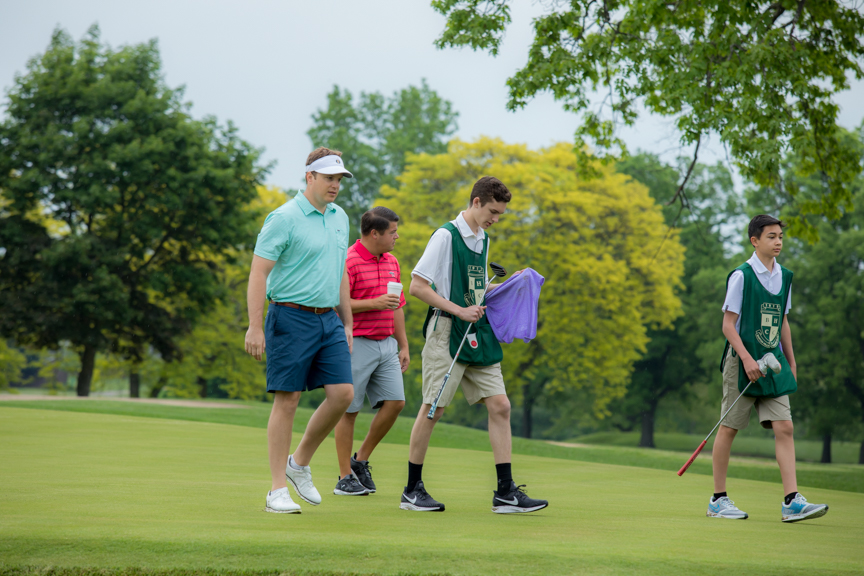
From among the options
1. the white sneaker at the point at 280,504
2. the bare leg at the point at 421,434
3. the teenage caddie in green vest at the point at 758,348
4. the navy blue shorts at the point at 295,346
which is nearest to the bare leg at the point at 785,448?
the teenage caddie in green vest at the point at 758,348

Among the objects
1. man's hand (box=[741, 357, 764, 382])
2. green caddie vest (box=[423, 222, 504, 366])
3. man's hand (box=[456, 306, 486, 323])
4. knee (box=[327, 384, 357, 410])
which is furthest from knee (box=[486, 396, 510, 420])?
man's hand (box=[741, 357, 764, 382])

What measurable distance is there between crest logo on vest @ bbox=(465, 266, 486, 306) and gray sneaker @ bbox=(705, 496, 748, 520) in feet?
7.50

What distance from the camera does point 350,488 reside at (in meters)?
6.22

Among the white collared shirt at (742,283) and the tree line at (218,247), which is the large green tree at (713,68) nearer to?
the white collared shirt at (742,283)

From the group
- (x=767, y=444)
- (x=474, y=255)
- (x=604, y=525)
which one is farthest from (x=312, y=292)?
(x=767, y=444)

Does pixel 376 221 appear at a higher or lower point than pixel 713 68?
lower

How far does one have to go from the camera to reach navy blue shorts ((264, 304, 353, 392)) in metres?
4.95

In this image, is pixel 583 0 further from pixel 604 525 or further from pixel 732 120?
pixel 604 525

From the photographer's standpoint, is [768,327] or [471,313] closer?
[471,313]

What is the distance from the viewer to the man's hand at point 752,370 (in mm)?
5793

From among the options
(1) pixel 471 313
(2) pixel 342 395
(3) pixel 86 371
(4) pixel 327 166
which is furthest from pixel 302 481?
(3) pixel 86 371

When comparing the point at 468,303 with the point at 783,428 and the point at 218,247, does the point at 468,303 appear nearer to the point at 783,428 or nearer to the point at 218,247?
the point at 783,428

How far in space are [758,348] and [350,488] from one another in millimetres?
3267

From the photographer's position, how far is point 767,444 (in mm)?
48031
